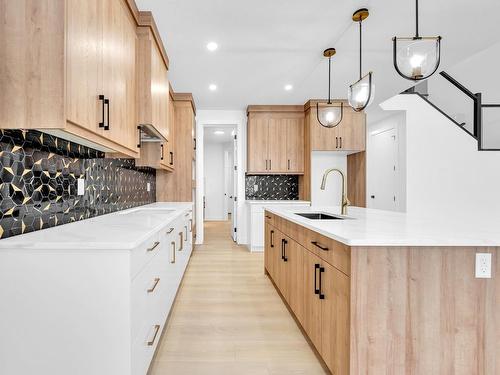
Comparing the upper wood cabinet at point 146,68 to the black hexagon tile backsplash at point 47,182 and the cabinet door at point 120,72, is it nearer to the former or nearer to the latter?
the cabinet door at point 120,72

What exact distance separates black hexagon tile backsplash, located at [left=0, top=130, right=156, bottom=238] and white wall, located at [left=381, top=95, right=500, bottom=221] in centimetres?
370

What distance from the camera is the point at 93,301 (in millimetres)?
1263

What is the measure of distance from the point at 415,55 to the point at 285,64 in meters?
1.82

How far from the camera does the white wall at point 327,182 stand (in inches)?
215

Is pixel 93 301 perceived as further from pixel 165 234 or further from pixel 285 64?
pixel 285 64

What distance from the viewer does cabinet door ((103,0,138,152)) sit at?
1.71 meters

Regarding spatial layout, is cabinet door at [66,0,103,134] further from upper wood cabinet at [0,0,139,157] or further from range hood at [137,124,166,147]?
→ range hood at [137,124,166,147]

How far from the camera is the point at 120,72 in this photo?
192cm

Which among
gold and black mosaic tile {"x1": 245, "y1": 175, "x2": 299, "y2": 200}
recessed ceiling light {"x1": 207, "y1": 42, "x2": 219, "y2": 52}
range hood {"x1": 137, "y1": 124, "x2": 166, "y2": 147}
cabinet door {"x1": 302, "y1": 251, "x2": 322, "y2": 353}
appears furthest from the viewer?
gold and black mosaic tile {"x1": 245, "y1": 175, "x2": 299, "y2": 200}

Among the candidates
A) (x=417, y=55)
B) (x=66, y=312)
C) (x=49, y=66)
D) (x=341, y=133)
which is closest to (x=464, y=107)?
(x=341, y=133)

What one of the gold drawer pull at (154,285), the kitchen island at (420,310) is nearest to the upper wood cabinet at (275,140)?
the gold drawer pull at (154,285)

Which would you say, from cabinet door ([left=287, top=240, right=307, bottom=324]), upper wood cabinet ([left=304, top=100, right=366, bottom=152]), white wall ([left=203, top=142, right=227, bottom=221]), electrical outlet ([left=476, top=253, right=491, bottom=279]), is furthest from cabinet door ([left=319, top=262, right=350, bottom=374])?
white wall ([left=203, top=142, right=227, bottom=221])

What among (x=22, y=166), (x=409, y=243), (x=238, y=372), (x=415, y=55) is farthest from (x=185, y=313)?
(x=415, y=55)

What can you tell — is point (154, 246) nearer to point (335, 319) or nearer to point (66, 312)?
point (66, 312)
